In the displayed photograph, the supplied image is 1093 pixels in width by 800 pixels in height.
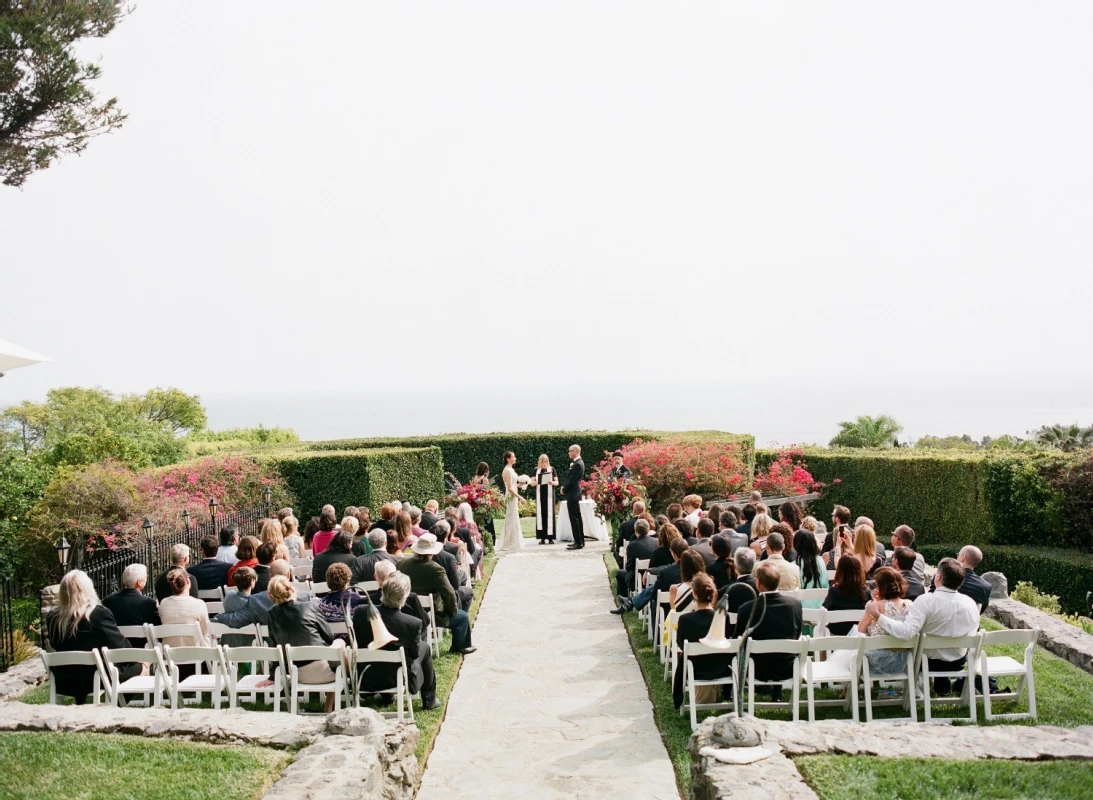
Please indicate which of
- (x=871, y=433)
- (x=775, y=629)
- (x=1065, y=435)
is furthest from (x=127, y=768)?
(x=871, y=433)

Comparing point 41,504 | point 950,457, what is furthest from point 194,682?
point 950,457

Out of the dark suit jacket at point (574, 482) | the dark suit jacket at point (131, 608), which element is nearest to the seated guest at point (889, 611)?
→ the dark suit jacket at point (131, 608)

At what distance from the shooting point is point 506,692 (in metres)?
9.52

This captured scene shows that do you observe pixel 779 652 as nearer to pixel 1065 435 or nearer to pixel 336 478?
pixel 336 478

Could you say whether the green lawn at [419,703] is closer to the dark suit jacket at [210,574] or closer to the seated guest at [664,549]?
the dark suit jacket at [210,574]

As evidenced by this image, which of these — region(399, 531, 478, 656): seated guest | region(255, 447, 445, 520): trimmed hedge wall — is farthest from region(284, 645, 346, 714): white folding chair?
region(255, 447, 445, 520): trimmed hedge wall

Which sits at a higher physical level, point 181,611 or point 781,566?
point 781,566

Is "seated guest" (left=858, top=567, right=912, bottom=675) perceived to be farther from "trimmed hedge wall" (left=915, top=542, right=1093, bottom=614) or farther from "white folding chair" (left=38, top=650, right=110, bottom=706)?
"trimmed hedge wall" (left=915, top=542, right=1093, bottom=614)

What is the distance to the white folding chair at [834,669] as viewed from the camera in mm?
7785

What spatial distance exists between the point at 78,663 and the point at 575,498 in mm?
11665

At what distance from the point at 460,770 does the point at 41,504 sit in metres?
12.2

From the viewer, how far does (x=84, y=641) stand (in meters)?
8.56

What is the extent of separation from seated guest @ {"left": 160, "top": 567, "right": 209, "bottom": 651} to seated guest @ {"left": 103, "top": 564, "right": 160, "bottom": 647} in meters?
0.13

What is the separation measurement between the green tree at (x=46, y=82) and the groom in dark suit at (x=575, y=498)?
10257mm
